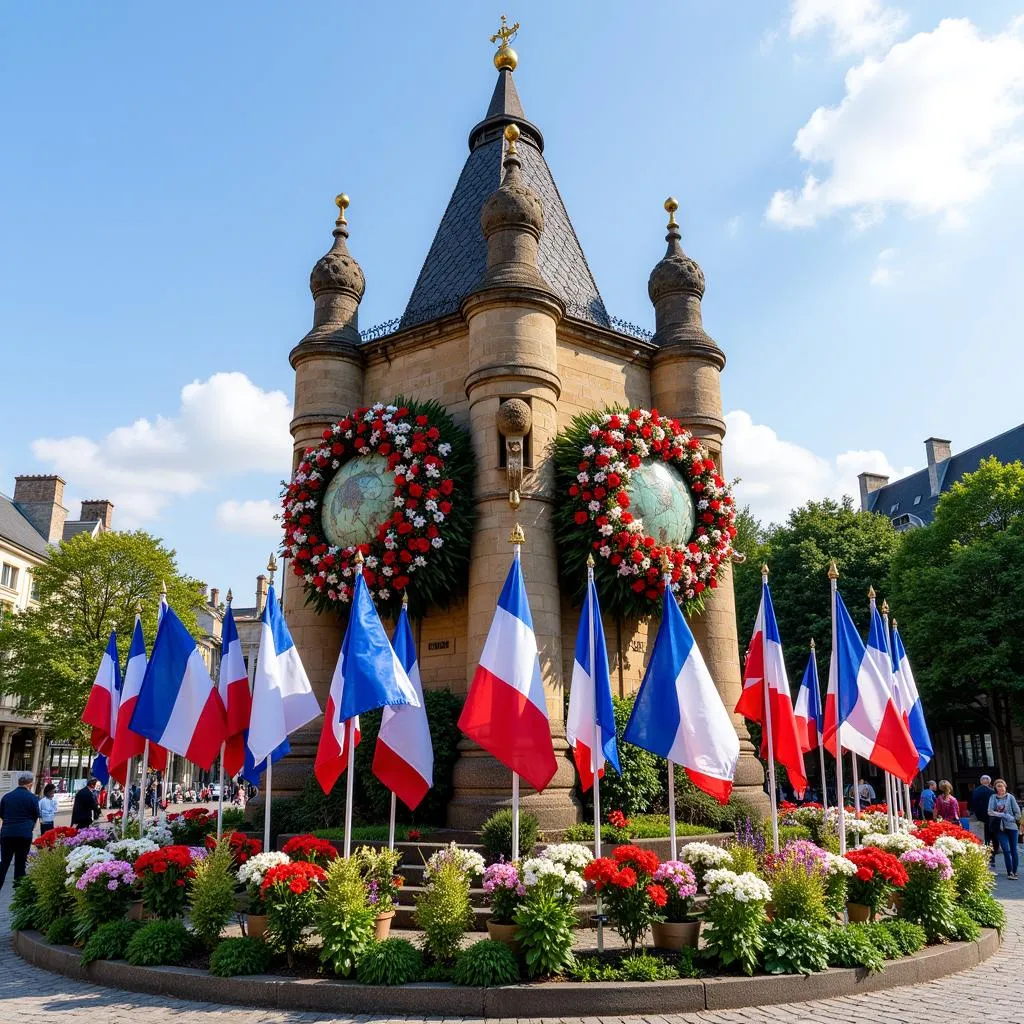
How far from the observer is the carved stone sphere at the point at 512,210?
15273 mm

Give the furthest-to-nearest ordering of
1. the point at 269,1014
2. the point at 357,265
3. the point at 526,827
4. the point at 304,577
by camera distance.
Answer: the point at 357,265 < the point at 304,577 < the point at 526,827 < the point at 269,1014

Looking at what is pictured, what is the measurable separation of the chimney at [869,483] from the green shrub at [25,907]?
6358 centimetres

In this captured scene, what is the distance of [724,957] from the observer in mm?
8094

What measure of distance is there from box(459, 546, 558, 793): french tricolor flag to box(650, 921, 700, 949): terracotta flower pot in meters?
1.74

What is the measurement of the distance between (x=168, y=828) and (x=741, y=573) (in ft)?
117

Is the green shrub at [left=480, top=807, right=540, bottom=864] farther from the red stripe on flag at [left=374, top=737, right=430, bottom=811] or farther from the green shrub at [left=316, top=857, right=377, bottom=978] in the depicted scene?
the green shrub at [left=316, top=857, right=377, bottom=978]

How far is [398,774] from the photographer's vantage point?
10.0 metres

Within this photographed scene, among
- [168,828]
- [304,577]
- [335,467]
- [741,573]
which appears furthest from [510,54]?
[741,573]

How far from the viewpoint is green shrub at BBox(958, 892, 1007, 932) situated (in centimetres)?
1069

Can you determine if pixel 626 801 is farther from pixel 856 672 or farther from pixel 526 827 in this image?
pixel 856 672

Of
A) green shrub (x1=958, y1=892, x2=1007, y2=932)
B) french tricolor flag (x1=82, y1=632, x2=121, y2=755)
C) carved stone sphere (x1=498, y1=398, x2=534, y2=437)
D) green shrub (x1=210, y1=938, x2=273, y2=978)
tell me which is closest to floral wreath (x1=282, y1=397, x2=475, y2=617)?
carved stone sphere (x1=498, y1=398, x2=534, y2=437)

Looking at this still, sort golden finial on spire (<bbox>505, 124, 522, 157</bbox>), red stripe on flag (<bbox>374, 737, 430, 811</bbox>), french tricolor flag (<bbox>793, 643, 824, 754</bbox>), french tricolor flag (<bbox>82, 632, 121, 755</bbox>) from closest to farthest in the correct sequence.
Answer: red stripe on flag (<bbox>374, 737, 430, 811</bbox>), french tricolor flag (<bbox>82, 632, 121, 755</bbox>), french tricolor flag (<bbox>793, 643, 824, 754</bbox>), golden finial on spire (<bbox>505, 124, 522, 157</bbox>)

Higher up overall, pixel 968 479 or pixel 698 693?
pixel 968 479

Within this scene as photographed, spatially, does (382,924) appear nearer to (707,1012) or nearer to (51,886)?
(707,1012)
